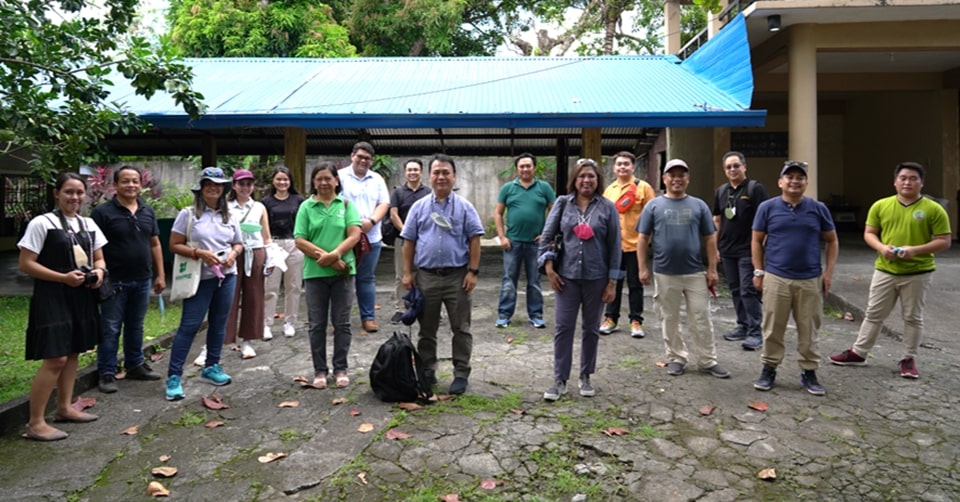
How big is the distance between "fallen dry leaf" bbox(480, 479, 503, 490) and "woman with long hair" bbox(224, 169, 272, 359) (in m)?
3.03

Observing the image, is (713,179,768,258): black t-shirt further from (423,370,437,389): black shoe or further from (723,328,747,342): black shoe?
(423,370,437,389): black shoe

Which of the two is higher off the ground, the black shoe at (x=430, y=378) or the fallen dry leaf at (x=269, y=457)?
the black shoe at (x=430, y=378)

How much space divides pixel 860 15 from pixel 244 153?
12.1 m

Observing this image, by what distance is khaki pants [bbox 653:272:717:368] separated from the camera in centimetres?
536

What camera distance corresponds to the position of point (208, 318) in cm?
511

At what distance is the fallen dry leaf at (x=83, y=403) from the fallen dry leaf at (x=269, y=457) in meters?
1.68

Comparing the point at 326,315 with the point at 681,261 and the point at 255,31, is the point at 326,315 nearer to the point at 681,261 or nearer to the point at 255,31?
the point at 681,261

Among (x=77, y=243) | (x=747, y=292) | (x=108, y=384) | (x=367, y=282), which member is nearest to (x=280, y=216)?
(x=367, y=282)

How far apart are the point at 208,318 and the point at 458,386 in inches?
77.3

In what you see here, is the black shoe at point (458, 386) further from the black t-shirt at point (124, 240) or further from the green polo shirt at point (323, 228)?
the black t-shirt at point (124, 240)

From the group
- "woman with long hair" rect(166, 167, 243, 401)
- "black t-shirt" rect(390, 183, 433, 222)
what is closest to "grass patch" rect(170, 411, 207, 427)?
"woman with long hair" rect(166, 167, 243, 401)

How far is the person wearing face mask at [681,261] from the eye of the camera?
5336 mm

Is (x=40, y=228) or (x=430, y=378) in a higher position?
(x=40, y=228)

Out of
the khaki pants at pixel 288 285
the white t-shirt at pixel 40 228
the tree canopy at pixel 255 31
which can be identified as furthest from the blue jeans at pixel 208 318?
the tree canopy at pixel 255 31
